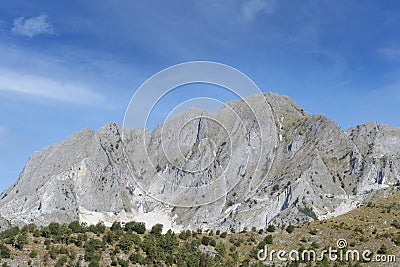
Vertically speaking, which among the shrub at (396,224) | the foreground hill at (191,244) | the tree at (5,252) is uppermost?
the shrub at (396,224)

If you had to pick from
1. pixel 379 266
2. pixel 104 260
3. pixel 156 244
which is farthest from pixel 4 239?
pixel 379 266

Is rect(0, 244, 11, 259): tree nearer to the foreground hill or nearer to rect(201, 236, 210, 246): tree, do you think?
the foreground hill

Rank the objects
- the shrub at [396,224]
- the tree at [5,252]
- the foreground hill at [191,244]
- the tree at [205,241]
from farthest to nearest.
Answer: the tree at [205,241] → the shrub at [396,224] → the foreground hill at [191,244] → the tree at [5,252]

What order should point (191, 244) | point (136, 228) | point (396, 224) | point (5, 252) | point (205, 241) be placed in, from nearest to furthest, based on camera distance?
point (5, 252) → point (396, 224) → point (191, 244) → point (205, 241) → point (136, 228)

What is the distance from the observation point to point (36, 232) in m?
64.2

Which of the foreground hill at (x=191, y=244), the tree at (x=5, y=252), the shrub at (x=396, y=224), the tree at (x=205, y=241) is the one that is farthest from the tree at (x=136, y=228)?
the shrub at (x=396, y=224)

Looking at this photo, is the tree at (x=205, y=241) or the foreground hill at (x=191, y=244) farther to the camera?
the tree at (x=205, y=241)

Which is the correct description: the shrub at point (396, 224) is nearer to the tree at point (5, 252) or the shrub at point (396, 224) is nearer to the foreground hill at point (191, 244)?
the foreground hill at point (191, 244)

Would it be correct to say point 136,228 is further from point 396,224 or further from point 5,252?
point 396,224

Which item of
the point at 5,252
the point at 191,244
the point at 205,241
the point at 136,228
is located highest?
the point at 136,228

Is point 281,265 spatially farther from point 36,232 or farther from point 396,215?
point 36,232

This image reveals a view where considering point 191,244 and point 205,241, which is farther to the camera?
point 205,241

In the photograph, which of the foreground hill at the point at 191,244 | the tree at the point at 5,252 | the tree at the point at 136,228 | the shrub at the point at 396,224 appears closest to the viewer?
the tree at the point at 5,252

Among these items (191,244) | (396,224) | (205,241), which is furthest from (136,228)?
(396,224)
